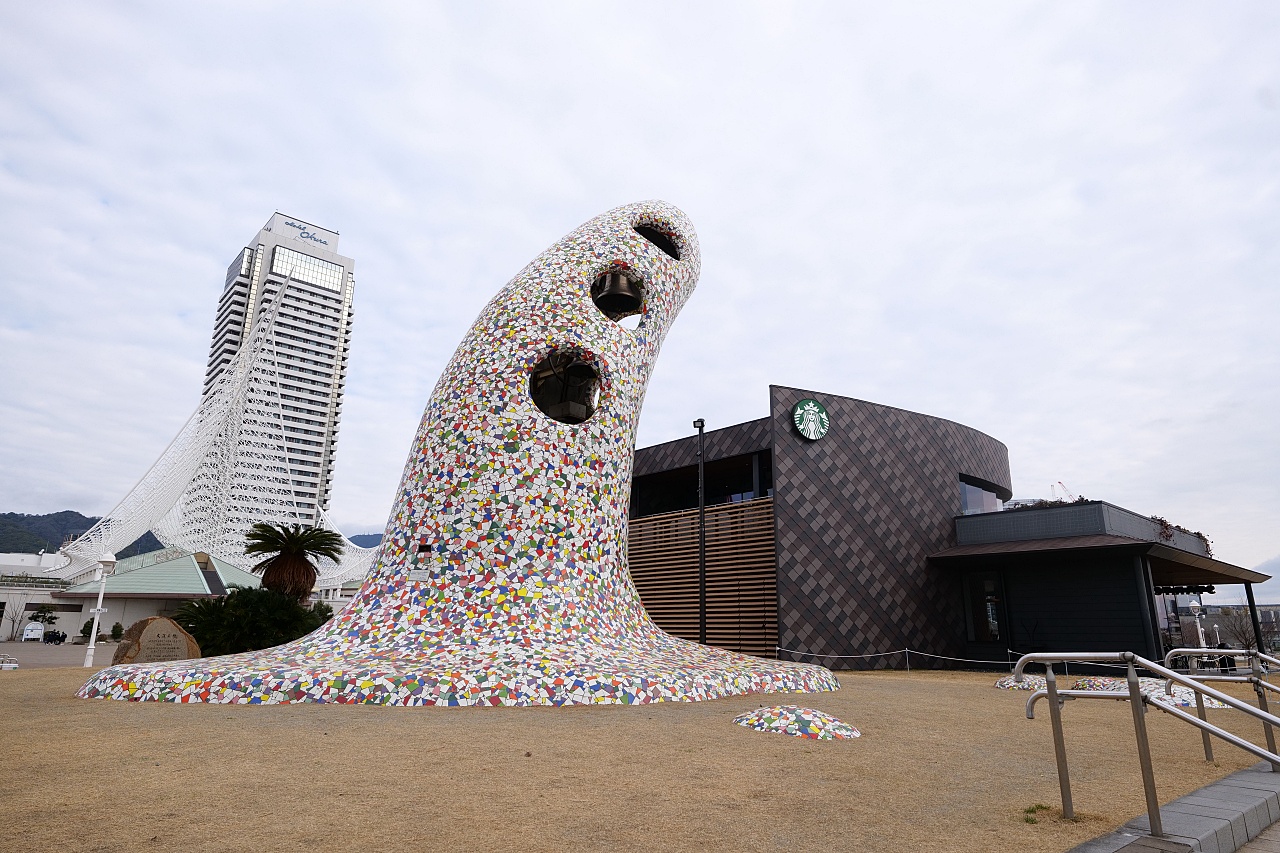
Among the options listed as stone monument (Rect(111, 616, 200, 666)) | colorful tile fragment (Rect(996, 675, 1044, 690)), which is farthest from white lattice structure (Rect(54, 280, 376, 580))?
colorful tile fragment (Rect(996, 675, 1044, 690))

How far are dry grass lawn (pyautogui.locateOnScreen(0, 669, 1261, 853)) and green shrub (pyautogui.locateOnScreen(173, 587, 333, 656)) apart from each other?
8143 mm

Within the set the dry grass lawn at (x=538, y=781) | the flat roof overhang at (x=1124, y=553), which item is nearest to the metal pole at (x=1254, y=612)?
the flat roof overhang at (x=1124, y=553)

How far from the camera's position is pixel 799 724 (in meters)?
5.67

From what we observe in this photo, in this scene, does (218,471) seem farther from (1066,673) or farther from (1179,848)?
(1179,848)

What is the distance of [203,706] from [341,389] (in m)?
120

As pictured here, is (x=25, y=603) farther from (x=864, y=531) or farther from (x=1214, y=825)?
(x=1214, y=825)

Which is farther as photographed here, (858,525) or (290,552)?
(858,525)

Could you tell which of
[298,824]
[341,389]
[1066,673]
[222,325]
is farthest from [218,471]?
[222,325]

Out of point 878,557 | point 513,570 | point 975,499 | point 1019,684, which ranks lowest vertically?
point 1019,684

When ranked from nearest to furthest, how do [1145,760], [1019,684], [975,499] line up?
[1145,760]
[1019,684]
[975,499]

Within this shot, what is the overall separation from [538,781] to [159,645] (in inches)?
430

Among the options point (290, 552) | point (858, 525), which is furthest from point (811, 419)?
point (290, 552)

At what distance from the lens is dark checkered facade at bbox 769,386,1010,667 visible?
1641 cm

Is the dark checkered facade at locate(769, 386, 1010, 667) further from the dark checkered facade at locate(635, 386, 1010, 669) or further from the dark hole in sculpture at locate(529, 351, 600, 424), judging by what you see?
the dark hole in sculpture at locate(529, 351, 600, 424)
